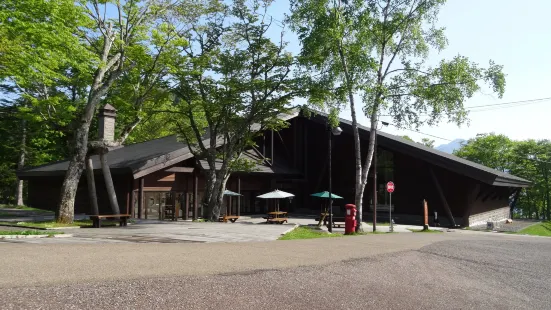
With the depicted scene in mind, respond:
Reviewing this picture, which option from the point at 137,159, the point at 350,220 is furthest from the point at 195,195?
the point at 350,220

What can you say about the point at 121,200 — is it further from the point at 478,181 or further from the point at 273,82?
the point at 478,181

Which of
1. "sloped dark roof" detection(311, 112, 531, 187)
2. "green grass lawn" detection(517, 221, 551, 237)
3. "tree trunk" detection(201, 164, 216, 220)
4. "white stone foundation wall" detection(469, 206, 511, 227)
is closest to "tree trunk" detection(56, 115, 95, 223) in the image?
"tree trunk" detection(201, 164, 216, 220)

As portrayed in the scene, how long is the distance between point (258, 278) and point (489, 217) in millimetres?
30692

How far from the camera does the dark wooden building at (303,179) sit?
25.2 meters

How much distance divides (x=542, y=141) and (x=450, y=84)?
43196 millimetres

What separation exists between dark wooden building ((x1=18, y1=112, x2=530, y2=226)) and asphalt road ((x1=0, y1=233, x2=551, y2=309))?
13.9 metres

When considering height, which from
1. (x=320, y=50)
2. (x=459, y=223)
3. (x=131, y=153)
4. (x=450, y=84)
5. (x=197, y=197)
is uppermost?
(x=320, y=50)

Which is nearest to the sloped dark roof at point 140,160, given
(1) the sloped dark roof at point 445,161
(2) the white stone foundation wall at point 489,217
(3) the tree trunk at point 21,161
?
(1) the sloped dark roof at point 445,161

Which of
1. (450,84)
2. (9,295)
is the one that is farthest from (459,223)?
(9,295)

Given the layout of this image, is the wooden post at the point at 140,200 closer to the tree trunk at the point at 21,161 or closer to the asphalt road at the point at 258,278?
the asphalt road at the point at 258,278

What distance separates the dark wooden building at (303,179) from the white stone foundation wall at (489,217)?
7 cm

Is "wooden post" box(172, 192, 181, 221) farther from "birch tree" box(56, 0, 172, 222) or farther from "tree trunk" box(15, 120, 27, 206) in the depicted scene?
"tree trunk" box(15, 120, 27, 206)

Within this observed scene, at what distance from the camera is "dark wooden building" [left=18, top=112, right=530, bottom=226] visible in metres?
25.2

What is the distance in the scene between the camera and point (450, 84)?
21109 millimetres
